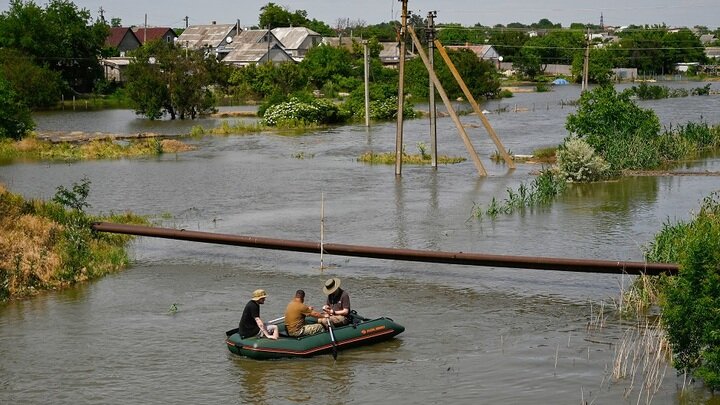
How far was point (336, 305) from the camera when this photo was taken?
18562 mm

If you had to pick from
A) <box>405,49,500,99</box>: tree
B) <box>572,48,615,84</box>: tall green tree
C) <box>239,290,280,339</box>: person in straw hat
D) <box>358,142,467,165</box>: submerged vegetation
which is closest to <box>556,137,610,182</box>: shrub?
<box>358,142,467,165</box>: submerged vegetation

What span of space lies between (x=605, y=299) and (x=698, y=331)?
6252 mm

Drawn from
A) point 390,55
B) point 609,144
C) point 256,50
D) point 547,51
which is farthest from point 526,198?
point 547,51

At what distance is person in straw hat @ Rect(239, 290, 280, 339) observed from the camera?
709 inches

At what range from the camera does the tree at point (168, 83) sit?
6875 centimetres

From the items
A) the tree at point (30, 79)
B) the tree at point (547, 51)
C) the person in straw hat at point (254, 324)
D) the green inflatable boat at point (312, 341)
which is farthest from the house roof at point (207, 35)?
the green inflatable boat at point (312, 341)

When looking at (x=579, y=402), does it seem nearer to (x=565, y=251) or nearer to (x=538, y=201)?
(x=565, y=251)

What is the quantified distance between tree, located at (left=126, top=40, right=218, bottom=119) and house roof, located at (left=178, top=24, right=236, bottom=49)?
51.7 m

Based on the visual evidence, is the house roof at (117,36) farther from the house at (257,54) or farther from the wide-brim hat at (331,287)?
the wide-brim hat at (331,287)

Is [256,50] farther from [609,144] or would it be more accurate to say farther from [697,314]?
[697,314]

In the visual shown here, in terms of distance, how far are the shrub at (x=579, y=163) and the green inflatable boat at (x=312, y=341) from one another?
2007cm

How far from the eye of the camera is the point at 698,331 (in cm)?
1511

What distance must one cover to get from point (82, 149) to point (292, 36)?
240ft

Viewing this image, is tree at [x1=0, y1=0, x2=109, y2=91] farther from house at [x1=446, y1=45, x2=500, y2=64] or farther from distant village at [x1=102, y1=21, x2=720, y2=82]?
house at [x1=446, y1=45, x2=500, y2=64]
